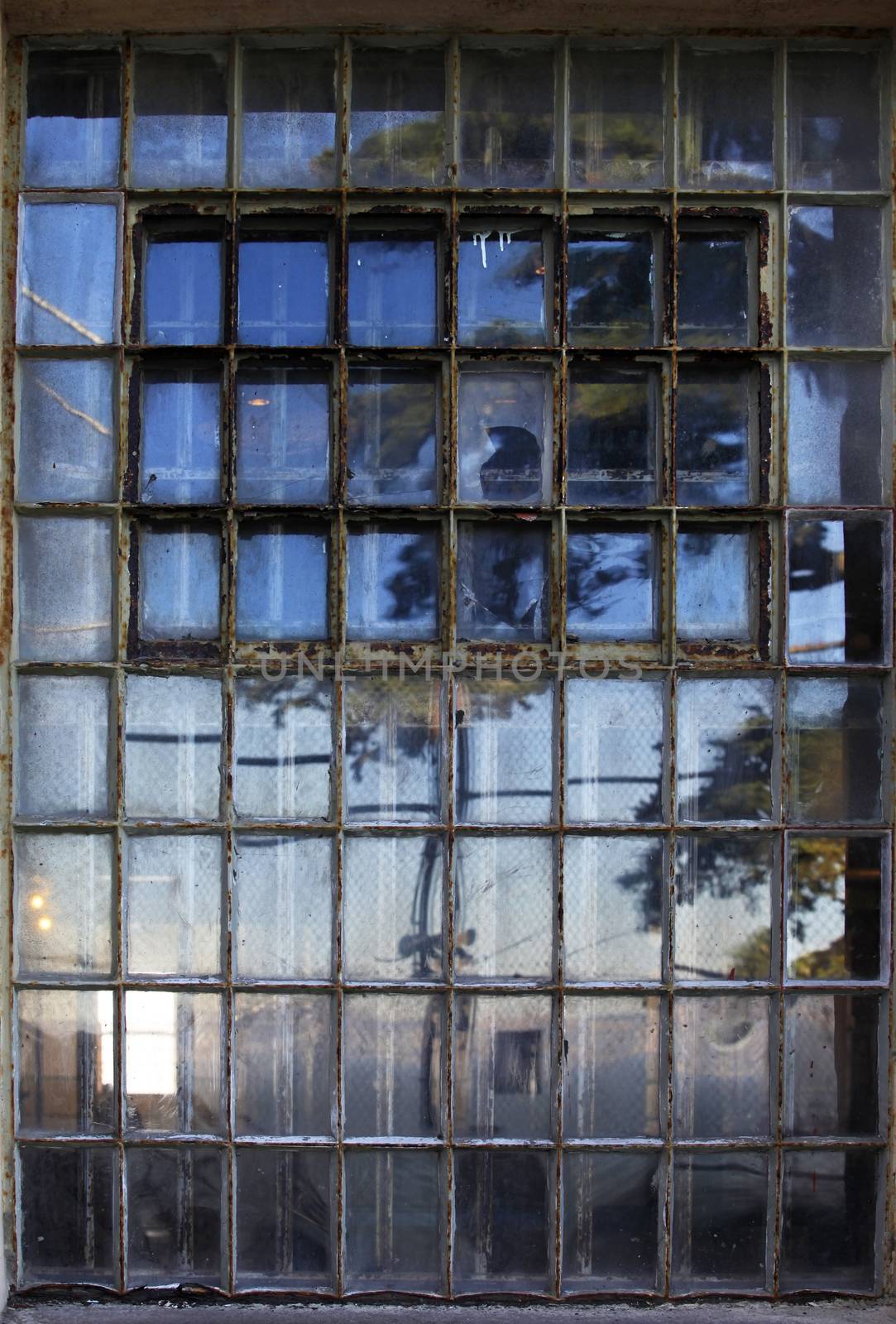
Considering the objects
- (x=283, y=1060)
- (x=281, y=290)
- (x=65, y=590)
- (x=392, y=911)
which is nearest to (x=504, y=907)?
(x=392, y=911)

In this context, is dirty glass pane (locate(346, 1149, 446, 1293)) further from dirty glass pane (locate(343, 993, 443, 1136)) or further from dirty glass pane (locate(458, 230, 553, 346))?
dirty glass pane (locate(458, 230, 553, 346))

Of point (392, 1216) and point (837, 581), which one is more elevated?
point (837, 581)

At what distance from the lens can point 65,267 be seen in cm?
257

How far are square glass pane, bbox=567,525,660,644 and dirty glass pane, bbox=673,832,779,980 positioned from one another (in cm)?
60

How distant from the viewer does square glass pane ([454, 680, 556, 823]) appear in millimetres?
2555

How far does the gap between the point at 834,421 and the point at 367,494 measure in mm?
1280

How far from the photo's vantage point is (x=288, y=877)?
255 cm

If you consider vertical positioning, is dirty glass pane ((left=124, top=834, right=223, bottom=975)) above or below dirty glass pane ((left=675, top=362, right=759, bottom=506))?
below

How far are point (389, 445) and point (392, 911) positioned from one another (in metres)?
1.25

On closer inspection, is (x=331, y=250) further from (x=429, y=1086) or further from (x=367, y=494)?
(x=429, y=1086)

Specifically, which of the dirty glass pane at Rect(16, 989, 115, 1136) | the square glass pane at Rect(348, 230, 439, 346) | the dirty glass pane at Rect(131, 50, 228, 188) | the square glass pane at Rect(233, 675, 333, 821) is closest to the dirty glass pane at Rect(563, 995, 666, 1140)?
the square glass pane at Rect(233, 675, 333, 821)

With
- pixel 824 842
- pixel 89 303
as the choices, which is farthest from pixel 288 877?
pixel 89 303

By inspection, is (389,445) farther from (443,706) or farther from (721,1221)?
(721,1221)

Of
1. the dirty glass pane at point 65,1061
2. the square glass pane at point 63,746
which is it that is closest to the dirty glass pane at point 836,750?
the square glass pane at point 63,746
